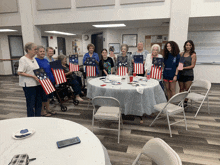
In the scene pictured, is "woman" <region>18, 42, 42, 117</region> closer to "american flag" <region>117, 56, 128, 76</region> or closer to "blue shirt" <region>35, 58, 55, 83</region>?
"blue shirt" <region>35, 58, 55, 83</region>

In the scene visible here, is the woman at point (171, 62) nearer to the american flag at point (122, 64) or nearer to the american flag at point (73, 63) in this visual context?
the american flag at point (122, 64)

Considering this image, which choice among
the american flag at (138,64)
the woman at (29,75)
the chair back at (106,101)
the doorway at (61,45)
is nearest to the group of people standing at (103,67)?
the woman at (29,75)

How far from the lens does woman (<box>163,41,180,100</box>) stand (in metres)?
3.72

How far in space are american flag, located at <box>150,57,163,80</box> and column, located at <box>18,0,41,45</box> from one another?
16.2 feet

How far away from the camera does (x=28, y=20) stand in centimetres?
580

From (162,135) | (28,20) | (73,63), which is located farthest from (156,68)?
(28,20)

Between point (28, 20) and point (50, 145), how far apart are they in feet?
20.2

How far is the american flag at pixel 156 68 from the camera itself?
3793 mm

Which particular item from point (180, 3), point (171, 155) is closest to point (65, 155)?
point (171, 155)

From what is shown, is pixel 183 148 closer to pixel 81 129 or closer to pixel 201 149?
pixel 201 149

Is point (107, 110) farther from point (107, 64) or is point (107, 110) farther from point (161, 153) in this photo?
point (107, 64)

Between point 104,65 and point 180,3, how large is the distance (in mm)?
3012

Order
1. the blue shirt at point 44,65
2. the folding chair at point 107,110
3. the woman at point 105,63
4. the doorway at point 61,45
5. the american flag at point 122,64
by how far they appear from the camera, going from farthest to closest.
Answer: the doorway at point 61,45 → the woman at point 105,63 → the american flag at point 122,64 → the blue shirt at point 44,65 → the folding chair at point 107,110

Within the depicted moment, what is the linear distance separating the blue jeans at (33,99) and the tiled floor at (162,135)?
73 cm
